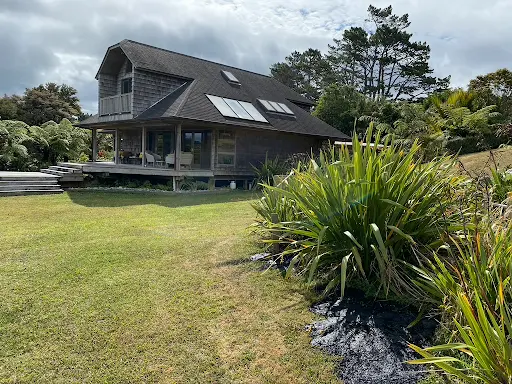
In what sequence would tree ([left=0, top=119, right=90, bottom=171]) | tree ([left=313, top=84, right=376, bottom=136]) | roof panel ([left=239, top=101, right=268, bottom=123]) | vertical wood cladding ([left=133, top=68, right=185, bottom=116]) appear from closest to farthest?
vertical wood cladding ([left=133, top=68, right=185, bottom=116]), tree ([left=0, top=119, right=90, bottom=171]), roof panel ([left=239, top=101, right=268, bottom=123]), tree ([left=313, top=84, right=376, bottom=136])

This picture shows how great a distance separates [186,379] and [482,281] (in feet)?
7.22

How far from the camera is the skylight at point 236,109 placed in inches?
645

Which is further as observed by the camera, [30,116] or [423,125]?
[30,116]

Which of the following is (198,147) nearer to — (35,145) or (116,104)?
(116,104)

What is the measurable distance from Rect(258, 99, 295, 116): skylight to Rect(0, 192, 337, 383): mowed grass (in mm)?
13625

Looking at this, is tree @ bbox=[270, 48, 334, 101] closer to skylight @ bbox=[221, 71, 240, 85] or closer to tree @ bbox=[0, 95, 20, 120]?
skylight @ bbox=[221, 71, 240, 85]

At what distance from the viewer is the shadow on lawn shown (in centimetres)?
1137

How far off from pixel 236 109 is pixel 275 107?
11.4ft

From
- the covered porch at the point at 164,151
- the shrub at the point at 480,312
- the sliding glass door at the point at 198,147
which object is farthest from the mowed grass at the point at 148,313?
the sliding glass door at the point at 198,147

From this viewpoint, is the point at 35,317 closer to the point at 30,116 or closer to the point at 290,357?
the point at 290,357

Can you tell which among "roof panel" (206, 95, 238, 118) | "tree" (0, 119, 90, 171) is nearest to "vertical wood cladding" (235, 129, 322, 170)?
"roof panel" (206, 95, 238, 118)

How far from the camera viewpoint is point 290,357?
295cm

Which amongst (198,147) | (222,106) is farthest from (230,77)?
(198,147)

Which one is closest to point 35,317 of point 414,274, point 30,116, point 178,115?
point 414,274
